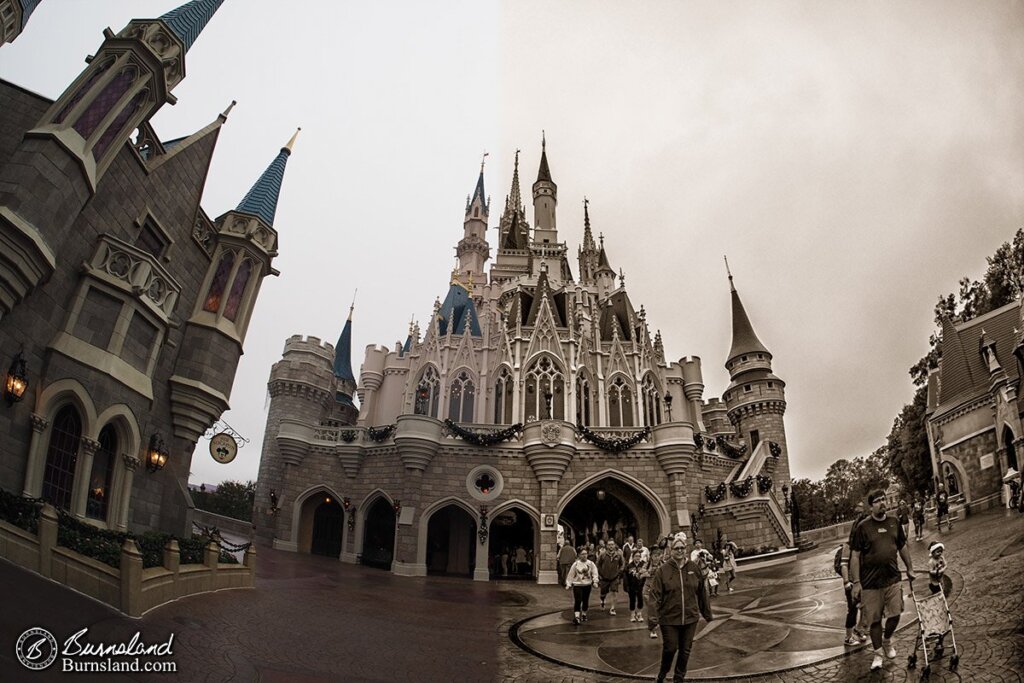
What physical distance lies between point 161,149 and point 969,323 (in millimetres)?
21956

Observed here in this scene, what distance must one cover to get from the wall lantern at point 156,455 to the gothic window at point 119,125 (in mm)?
5889

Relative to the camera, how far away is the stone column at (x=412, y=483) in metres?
21.0

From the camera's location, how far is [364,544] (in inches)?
947

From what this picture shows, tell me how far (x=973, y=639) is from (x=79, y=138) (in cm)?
1454

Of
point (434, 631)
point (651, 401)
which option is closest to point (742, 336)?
point (651, 401)

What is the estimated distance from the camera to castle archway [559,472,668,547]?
2261 centimetres

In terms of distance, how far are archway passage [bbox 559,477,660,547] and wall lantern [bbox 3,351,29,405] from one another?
19162 mm

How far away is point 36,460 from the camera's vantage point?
841 cm

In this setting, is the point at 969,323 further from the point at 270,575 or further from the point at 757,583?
the point at 270,575

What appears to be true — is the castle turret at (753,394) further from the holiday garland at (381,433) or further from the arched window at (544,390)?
the holiday garland at (381,433)

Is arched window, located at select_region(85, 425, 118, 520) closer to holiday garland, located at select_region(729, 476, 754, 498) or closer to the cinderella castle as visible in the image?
the cinderella castle

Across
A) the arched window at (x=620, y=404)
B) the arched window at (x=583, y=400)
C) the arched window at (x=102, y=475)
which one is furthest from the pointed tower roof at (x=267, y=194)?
the arched window at (x=620, y=404)

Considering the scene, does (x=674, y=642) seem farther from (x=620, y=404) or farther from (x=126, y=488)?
(x=620, y=404)

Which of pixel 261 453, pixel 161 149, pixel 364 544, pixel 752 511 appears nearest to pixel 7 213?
pixel 161 149
